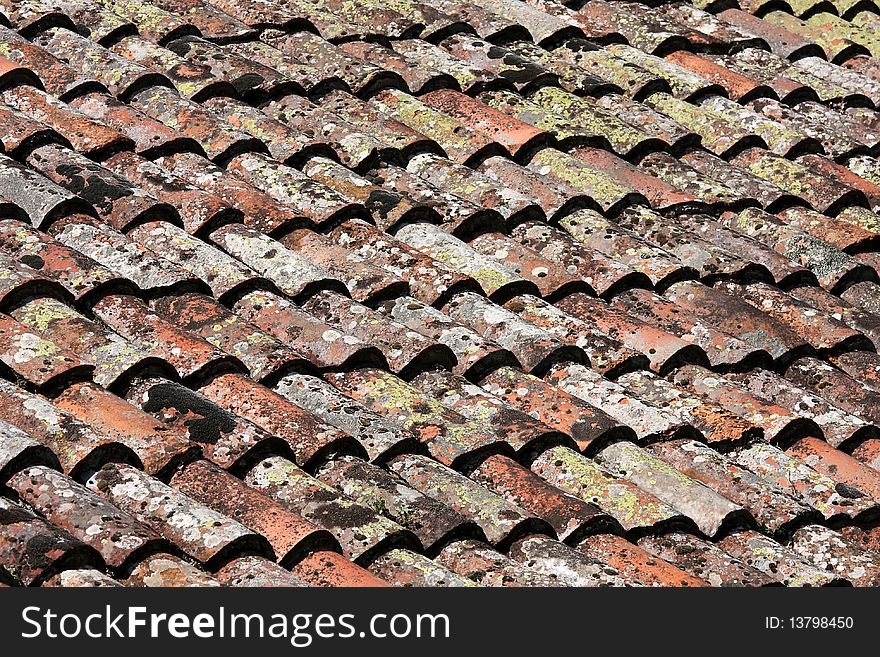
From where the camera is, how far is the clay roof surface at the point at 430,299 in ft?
12.1

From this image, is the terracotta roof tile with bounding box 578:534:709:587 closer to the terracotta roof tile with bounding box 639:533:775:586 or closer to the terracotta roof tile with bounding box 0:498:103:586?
the terracotta roof tile with bounding box 639:533:775:586

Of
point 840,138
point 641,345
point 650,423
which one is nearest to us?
point 650,423

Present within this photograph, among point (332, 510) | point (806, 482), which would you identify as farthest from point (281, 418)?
point (806, 482)

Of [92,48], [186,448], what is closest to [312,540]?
[186,448]

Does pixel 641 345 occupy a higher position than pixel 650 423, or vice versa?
pixel 641 345

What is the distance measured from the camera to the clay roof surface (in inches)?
145

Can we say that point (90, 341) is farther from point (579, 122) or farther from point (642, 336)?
point (579, 122)

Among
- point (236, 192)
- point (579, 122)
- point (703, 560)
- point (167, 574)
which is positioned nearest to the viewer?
point (167, 574)

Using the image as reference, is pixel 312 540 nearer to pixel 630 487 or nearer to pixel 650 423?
pixel 630 487

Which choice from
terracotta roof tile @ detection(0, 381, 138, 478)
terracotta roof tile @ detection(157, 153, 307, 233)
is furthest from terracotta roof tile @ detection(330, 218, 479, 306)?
terracotta roof tile @ detection(0, 381, 138, 478)

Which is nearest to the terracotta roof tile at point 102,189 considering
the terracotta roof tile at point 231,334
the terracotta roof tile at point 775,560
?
the terracotta roof tile at point 231,334

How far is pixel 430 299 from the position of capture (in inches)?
184

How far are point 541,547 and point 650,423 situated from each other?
76 centimetres

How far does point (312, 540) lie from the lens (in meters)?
3.53
